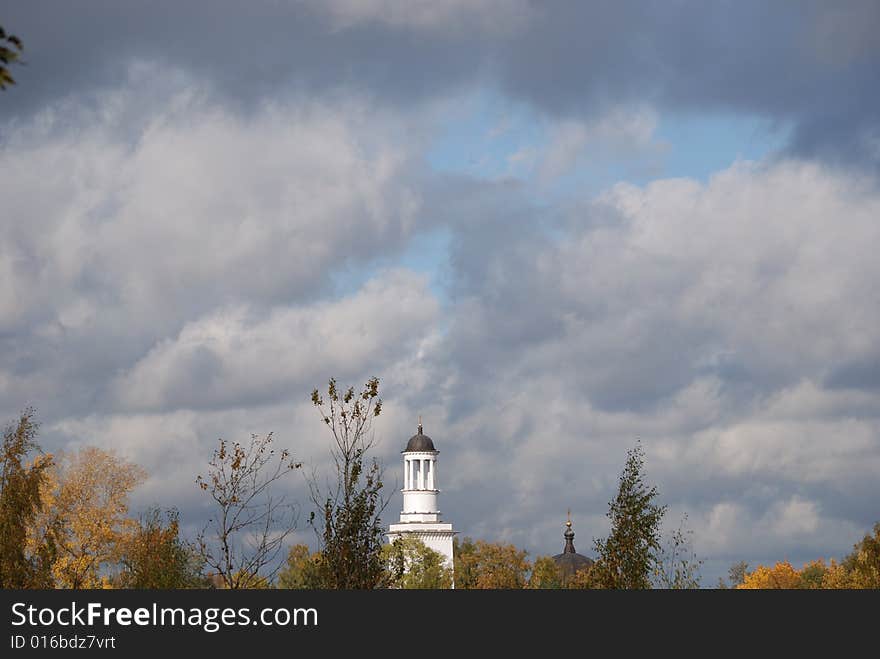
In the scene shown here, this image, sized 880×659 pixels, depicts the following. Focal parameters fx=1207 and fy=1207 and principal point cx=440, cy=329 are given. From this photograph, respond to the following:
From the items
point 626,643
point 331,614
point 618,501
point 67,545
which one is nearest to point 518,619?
point 626,643

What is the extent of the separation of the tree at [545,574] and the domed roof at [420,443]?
18032 mm

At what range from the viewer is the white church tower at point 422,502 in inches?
5202

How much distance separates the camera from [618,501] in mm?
42344

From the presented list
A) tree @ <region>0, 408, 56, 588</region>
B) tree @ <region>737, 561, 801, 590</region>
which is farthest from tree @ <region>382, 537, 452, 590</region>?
tree @ <region>0, 408, 56, 588</region>

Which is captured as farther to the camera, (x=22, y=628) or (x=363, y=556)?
(x=363, y=556)

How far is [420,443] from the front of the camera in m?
140

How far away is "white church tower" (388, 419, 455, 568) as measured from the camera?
433 feet

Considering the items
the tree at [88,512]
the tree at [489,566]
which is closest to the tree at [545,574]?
the tree at [489,566]

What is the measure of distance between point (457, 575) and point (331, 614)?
96059mm

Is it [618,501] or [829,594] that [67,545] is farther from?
[829,594]

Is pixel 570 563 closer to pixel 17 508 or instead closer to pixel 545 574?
pixel 545 574

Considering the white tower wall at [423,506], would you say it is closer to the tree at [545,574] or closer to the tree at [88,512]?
the tree at [545,574]

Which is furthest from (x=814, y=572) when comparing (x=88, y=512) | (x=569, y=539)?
(x=88, y=512)

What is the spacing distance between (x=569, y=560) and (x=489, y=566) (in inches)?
638
